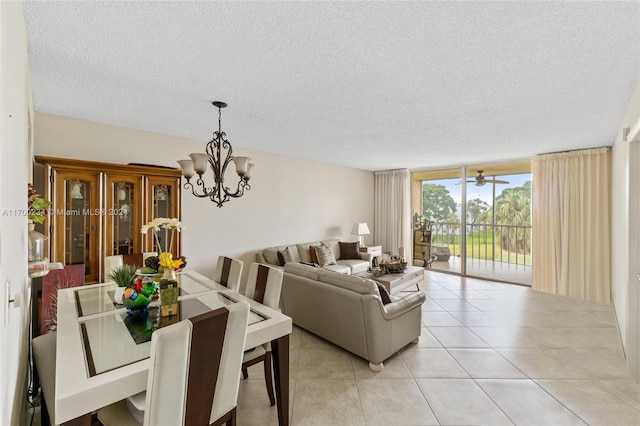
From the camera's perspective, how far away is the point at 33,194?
1.89 m

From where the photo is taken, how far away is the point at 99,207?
2816 millimetres

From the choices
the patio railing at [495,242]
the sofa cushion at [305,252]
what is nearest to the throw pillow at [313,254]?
the sofa cushion at [305,252]

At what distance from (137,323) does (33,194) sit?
121 centimetres

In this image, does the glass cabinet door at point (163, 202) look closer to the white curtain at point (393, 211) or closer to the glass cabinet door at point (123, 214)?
the glass cabinet door at point (123, 214)

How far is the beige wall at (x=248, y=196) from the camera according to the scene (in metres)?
3.13

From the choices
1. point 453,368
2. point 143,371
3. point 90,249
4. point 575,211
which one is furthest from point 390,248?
point 143,371

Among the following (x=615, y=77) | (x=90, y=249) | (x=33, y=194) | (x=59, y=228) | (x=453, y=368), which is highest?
(x=615, y=77)

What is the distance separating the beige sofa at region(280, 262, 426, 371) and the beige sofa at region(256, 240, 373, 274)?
1427 millimetres

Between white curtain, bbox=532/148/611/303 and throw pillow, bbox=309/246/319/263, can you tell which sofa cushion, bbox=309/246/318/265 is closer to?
throw pillow, bbox=309/246/319/263

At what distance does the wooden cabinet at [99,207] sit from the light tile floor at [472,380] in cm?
196

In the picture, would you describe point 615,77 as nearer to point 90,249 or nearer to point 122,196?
point 122,196

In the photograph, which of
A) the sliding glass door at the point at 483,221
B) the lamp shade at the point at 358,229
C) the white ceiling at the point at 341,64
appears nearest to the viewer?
the white ceiling at the point at 341,64

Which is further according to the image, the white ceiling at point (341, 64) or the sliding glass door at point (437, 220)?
the sliding glass door at point (437, 220)

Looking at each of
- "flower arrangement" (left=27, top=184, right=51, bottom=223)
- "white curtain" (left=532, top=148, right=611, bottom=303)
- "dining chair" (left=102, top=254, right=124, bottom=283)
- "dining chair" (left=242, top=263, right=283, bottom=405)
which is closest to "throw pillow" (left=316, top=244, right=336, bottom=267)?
"dining chair" (left=242, top=263, right=283, bottom=405)
